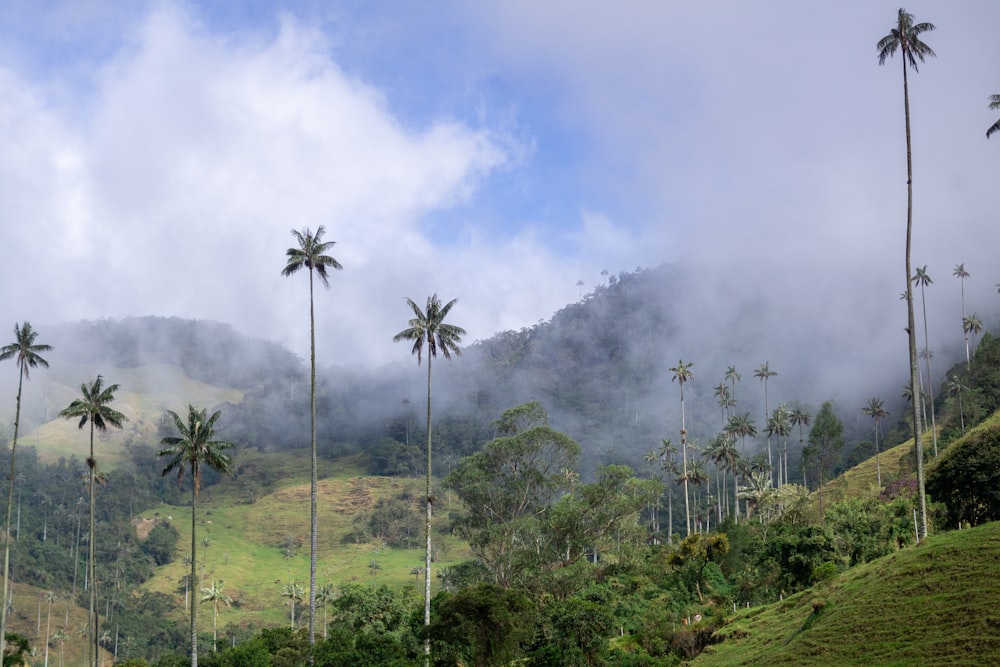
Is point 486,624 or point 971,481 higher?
point 971,481

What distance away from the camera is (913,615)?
125 ft

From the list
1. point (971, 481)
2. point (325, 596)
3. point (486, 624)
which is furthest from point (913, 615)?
point (325, 596)

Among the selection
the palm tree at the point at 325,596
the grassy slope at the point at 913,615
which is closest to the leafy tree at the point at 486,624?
the grassy slope at the point at 913,615

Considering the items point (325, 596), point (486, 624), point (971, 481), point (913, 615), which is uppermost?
point (971, 481)

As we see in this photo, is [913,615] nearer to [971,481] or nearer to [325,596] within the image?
[971,481]

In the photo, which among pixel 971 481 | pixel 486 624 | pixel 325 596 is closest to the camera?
pixel 971 481

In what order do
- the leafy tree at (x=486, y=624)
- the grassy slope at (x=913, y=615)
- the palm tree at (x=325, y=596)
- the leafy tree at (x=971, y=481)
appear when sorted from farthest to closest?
the palm tree at (x=325, y=596)
the leafy tree at (x=486, y=624)
the leafy tree at (x=971, y=481)
the grassy slope at (x=913, y=615)

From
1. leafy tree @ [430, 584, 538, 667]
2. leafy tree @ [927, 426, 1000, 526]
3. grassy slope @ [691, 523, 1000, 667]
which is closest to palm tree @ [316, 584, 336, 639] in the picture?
leafy tree @ [430, 584, 538, 667]

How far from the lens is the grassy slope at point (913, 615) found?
3475 centimetres

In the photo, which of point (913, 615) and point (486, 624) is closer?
point (913, 615)

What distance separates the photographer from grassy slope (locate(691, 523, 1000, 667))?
114 ft

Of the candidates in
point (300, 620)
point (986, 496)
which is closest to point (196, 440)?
point (986, 496)

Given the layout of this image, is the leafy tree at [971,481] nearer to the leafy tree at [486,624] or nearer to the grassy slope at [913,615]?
the grassy slope at [913,615]

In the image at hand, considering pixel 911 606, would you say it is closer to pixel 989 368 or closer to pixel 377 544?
pixel 989 368
